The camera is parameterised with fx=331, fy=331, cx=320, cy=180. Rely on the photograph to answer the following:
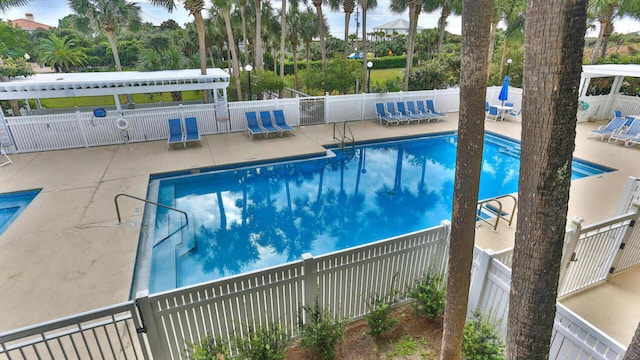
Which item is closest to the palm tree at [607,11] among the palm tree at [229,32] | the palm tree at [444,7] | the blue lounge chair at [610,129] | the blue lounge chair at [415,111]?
the blue lounge chair at [610,129]

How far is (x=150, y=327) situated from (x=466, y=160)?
3303 mm

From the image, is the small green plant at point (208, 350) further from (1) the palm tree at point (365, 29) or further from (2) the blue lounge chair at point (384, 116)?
(1) the palm tree at point (365, 29)

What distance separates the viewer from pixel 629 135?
39.3ft

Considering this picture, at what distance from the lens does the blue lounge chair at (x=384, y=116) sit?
1448cm

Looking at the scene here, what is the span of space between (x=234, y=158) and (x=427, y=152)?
7108mm

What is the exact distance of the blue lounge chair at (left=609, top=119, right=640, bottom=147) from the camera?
11.8 m

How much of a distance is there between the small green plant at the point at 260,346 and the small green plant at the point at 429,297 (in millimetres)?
1765

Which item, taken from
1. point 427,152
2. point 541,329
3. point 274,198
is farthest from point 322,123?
point 541,329

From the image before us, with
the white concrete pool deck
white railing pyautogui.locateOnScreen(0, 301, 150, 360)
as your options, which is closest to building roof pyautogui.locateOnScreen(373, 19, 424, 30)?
the white concrete pool deck

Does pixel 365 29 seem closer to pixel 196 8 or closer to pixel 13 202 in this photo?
pixel 196 8

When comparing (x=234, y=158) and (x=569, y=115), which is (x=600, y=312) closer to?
(x=569, y=115)

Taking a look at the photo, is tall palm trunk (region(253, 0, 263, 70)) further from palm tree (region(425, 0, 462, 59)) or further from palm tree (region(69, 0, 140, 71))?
palm tree (region(425, 0, 462, 59))

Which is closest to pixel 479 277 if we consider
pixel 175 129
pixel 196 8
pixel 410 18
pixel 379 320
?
pixel 379 320

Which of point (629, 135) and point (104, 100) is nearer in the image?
point (629, 135)
